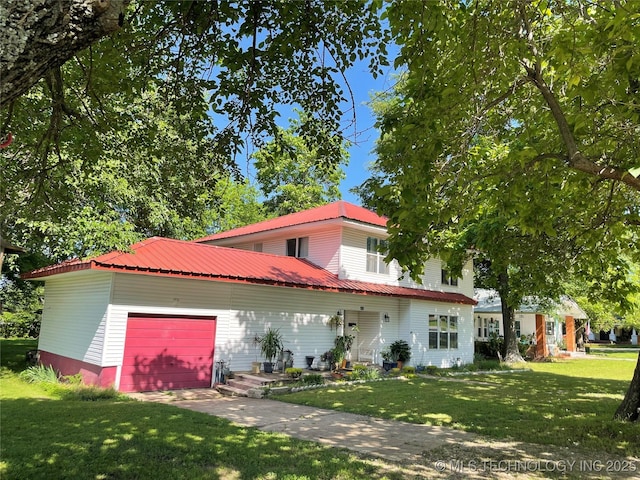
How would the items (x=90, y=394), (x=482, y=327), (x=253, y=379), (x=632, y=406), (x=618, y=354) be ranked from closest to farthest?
(x=632, y=406) → (x=90, y=394) → (x=253, y=379) → (x=482, y=327) → (x=618, y=354)

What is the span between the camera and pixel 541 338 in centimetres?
2997

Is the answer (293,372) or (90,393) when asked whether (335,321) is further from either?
(90,393)

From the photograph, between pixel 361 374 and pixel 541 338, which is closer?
pixel 361 374

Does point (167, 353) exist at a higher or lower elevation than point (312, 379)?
higher

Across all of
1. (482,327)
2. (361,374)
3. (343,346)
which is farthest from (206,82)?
(482,327)

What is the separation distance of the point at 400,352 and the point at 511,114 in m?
13.1

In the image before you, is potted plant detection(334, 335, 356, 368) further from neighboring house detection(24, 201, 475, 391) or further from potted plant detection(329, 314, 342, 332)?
potted plant detection(329, 314, 342, 332)

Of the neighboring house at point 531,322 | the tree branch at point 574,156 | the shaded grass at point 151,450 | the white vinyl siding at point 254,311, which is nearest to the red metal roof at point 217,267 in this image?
Result: the white vinyl siding at point 254,311

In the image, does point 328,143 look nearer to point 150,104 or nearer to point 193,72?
point 193,72

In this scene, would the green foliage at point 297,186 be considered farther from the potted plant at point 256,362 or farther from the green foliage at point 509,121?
the green foliage at point 509,121

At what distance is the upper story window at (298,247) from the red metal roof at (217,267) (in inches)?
30.5

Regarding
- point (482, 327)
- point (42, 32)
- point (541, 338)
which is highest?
point (42, 32)

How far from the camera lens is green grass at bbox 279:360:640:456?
7.61 metres

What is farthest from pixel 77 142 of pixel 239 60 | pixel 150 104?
pixel 239 60
